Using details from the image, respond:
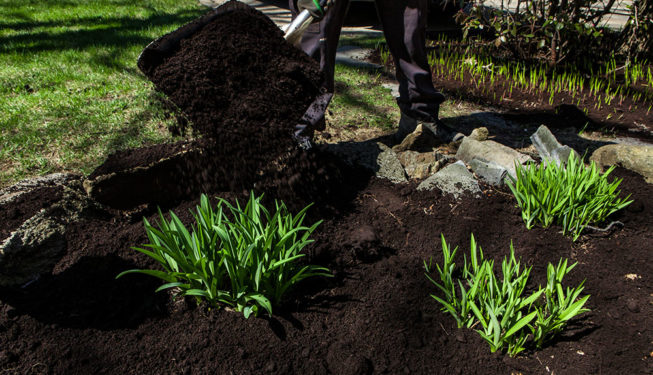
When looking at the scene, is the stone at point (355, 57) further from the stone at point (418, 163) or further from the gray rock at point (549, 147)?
the gray rock at point (549, 147)

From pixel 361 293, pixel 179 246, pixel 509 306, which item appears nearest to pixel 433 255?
pixel 361 293

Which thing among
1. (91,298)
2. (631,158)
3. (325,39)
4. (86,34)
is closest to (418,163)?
(325,39)

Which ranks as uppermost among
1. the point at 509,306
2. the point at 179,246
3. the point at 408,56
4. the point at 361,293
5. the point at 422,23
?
the point at 422,23

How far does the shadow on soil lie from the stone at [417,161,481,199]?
56.4 inches

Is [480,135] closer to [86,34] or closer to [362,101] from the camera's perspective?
[362,101]

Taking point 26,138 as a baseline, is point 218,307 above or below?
below

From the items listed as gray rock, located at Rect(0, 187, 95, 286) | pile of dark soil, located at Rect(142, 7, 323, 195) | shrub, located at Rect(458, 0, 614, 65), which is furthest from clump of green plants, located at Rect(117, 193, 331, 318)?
shrub, located at Rect(458, 0, 614, 65)

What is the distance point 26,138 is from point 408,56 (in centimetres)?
263

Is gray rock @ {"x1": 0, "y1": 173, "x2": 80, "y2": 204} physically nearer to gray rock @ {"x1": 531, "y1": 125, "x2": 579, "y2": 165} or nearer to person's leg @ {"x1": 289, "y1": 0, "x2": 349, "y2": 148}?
person's leg @ {"x1": 289, "y1": 0, "x2": 349, "y2": 148}

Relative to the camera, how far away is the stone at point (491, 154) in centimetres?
258

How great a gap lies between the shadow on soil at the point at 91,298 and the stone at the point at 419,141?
5.88ft

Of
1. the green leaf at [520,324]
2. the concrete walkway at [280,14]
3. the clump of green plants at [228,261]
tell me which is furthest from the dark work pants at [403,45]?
the concrete walkway at [280,14]

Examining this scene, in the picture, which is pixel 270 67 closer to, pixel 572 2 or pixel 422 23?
pixel 422 23

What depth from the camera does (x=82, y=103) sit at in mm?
3648
